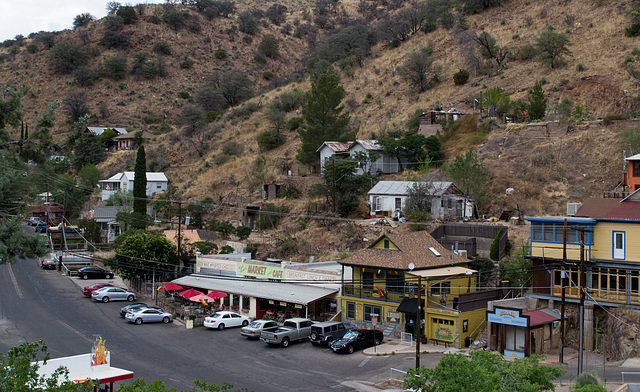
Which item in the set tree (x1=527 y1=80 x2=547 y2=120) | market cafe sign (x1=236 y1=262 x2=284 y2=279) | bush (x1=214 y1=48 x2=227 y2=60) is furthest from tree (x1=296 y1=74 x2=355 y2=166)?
bush (x1=214 y1=48 x2=227 y2=60)

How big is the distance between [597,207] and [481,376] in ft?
66.4

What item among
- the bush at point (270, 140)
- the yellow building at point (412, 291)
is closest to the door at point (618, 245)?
the yellow building at point (412, 291)

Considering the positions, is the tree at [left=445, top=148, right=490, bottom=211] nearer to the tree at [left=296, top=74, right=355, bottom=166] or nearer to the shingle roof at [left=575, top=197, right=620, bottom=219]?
the shingle roof at [left=575, top=197, right=620, bottom=219]

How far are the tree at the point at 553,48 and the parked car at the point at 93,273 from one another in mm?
52680

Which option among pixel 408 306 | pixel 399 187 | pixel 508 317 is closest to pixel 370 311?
pixel 408 306

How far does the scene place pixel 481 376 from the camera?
1466 cm

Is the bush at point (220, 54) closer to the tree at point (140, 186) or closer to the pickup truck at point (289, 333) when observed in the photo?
the tree at point (140, 186)

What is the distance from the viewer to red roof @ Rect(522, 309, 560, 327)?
92.0 ft

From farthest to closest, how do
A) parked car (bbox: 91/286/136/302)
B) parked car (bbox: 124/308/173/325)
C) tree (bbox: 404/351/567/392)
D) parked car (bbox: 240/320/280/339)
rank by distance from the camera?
parked car (bbox: 91/286/136/302)
parked car (bbox: 124/308/173/325)
parked car (bbox: 240/320/280/339)
tree (bbox: 404/351/567/392)

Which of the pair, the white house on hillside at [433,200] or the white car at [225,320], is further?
the white house on hillside at [433,200]

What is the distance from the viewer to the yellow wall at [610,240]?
28.8 meters

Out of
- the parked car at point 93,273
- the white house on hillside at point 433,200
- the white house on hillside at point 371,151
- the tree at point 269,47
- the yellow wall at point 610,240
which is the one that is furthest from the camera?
the tree at point 269,47

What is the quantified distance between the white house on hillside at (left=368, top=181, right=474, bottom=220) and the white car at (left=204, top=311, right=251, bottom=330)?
17.3 m

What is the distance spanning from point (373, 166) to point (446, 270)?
25372 millimetres
